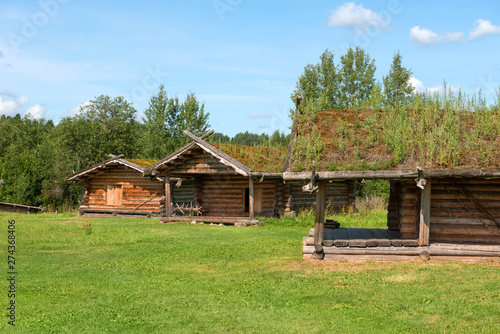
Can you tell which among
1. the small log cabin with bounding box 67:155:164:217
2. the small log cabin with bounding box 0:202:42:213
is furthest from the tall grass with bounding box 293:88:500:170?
the small log cabin with bounding box 0:202:42:213

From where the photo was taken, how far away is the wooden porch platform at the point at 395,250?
12.4 meters

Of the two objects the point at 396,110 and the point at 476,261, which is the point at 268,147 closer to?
the point at 396,110

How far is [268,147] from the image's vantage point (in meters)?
26.6

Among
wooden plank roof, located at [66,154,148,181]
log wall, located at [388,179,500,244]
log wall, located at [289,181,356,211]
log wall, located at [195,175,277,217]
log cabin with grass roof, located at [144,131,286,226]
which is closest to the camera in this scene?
log wall, located at [388,179,500,244]

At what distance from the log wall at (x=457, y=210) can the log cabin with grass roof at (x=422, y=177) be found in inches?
0.9

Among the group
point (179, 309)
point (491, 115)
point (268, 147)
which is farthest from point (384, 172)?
point (268, 147)

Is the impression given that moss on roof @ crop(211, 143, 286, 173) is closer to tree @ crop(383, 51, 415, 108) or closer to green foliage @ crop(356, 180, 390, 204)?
green foliage @ crop(356, 180, 390, 204)

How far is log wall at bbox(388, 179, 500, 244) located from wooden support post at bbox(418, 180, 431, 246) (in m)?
0.49

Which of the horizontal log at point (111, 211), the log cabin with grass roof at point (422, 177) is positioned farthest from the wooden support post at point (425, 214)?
the horizontal log at point (111, 211)

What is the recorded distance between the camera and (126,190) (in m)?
31.2

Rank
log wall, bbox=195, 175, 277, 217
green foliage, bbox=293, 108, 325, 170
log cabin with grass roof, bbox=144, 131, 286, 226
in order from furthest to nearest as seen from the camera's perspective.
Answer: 1. log wall, bbox=195, 175, 277, 217
2. log cabin with grass roof, bbox=144, 131, 286, 226
3. green foliage, bbox=293, 108, 325, 170

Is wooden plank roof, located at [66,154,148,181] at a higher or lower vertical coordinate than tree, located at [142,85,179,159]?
lower

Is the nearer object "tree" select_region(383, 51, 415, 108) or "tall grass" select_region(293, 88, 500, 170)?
"tall grass" select_region(293, 88, 500, 170)

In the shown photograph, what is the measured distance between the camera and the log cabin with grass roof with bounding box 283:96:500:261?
12.2 m
